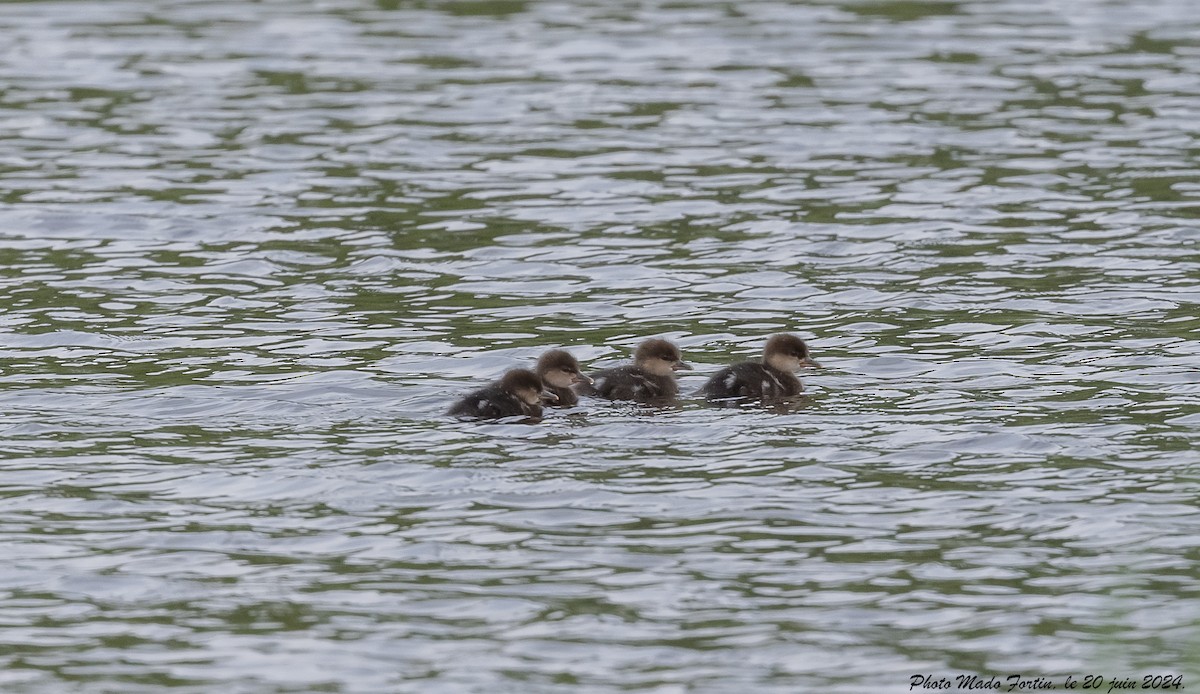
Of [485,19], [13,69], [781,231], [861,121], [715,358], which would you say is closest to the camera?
[715,358]

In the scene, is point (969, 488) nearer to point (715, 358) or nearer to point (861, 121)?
point (715, 358)

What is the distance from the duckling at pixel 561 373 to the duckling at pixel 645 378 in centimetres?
7

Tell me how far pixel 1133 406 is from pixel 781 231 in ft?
14.4

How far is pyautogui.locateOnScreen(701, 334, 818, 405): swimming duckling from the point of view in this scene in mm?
8742

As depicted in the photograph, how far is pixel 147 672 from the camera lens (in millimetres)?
5996

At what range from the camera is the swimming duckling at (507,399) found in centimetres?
846

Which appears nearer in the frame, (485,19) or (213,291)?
(213,291)

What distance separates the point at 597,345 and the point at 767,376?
154 centimetres

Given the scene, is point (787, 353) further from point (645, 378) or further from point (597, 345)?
point (597, 345)

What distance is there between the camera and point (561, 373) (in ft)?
29.6

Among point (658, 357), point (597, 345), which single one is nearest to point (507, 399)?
point (658, 357)

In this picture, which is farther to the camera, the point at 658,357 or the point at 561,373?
the point at 658,357

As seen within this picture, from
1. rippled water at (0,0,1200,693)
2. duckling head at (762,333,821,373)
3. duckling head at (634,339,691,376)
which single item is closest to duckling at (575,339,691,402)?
duckling head at (634,339,691,376)

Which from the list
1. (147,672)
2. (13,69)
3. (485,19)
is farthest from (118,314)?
(485,19)
